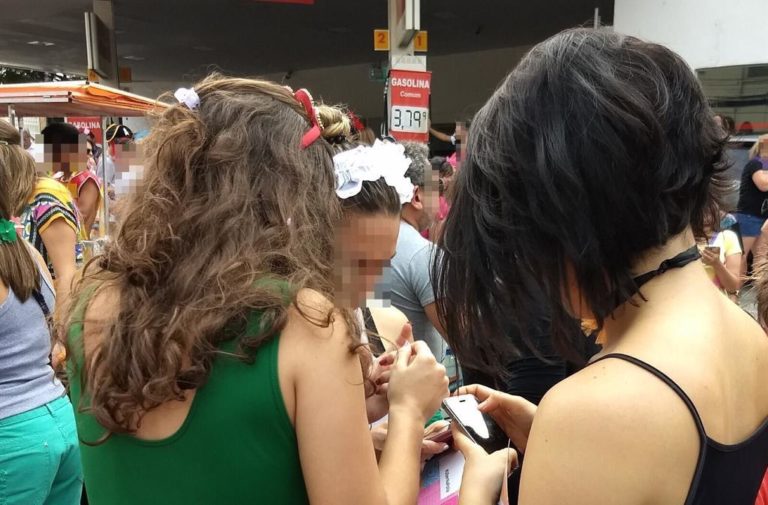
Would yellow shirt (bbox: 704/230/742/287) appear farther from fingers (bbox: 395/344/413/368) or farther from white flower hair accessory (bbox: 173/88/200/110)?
white flower hair accessory (bbox: 173/88/200/110)

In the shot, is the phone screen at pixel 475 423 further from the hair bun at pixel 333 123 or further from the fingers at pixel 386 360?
the hair bun at pixel 333 123

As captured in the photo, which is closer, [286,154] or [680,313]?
[680,313]

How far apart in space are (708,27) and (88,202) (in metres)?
7.62

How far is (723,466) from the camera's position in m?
0.95

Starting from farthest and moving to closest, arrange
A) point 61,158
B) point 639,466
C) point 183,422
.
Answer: point 61,158 → point 183,422 → point 639,466

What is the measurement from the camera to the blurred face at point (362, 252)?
5.39 feet

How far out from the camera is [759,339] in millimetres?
1129

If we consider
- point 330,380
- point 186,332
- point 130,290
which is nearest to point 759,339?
point 330,380

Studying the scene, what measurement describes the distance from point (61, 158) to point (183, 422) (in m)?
5.13

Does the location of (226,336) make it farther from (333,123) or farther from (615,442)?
(333,123)

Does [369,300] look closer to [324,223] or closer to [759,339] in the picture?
[324,223]

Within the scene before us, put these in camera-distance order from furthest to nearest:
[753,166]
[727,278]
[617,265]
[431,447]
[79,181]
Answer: [79,181] → [753,166] → [727,278] → [431,447] → [617,265]

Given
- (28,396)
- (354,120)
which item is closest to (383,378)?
(354,120)

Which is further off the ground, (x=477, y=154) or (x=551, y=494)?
(x=477, y=154)
